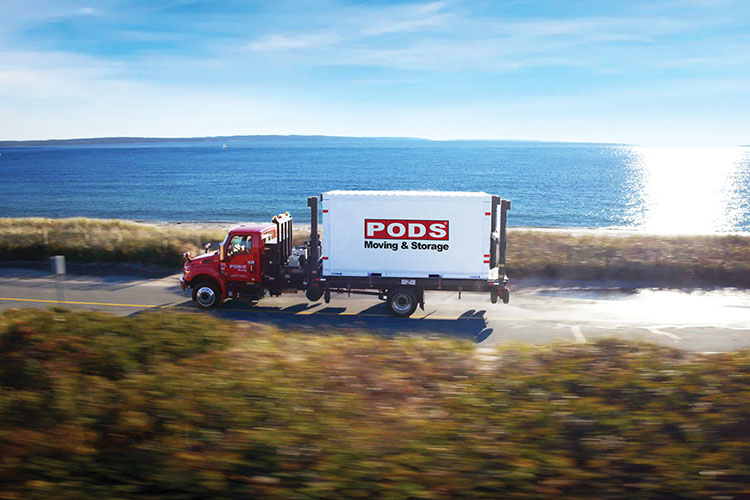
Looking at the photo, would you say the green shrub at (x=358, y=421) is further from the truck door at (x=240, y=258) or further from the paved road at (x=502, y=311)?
the truck door at (x=240, y=258)

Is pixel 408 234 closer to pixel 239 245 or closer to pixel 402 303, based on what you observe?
pixel 402 303

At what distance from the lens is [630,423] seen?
5438 mm

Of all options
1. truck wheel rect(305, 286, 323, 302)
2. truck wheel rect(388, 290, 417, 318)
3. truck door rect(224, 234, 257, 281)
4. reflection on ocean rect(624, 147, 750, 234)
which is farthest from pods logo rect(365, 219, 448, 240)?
reflection on ocean rect(624, 147, 750, 234)

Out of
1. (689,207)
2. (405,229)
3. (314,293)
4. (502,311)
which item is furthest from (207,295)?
(689,207)

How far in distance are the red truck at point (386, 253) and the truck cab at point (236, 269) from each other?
0.03 meters

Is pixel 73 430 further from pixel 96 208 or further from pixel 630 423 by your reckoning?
pixel 96 208

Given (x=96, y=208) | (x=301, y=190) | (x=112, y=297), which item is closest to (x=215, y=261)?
(x=112, y=297)

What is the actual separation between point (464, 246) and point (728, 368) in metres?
9.59

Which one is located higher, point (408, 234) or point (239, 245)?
point (408, 234)

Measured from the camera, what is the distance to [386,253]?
16.4 m

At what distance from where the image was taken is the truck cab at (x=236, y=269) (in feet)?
56.5

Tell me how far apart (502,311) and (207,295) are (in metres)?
9.06

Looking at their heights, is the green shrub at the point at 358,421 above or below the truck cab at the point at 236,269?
above

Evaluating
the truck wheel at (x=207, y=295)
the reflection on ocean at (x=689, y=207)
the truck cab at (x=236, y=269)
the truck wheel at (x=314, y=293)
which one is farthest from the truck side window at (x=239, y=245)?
the reflection on ocean at (x=689, y=207)
